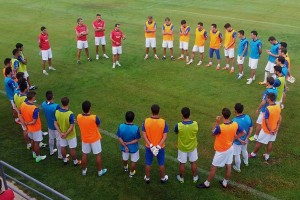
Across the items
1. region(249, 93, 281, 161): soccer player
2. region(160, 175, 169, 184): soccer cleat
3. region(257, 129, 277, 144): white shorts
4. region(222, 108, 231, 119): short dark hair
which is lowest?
region(160, 175, 169, 184): soccer cleat

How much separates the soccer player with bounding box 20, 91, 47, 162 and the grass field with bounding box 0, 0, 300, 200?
1.37ft

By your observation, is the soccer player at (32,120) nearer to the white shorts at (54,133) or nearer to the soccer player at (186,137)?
the white shorts at (54,133)

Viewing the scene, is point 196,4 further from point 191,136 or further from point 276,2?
point 191,136

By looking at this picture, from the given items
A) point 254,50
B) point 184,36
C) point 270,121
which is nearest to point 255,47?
point 254,50

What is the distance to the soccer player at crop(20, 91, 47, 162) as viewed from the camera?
27.8 ft

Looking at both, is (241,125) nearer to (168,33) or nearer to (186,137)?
(186,137)

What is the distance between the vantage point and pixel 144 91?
1308 cm

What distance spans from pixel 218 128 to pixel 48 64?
10.3m

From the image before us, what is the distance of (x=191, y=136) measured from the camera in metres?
7.68

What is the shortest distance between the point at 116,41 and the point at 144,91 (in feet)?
10.3

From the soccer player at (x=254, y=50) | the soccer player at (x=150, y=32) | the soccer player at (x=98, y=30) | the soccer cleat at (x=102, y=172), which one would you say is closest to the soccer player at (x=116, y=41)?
the soccer player at (x=98, y=30)

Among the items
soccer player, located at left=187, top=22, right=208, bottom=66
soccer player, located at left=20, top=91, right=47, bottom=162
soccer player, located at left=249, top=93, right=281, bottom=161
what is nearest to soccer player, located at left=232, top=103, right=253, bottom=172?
soccer player, located at left=249, top=93, right=281, bottom=161

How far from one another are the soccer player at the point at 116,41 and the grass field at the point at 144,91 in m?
0.51

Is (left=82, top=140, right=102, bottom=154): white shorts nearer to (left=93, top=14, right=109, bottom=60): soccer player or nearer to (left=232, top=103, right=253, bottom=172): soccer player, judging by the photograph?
(left=232, top=103, right=253, bottom=172): soccer player
